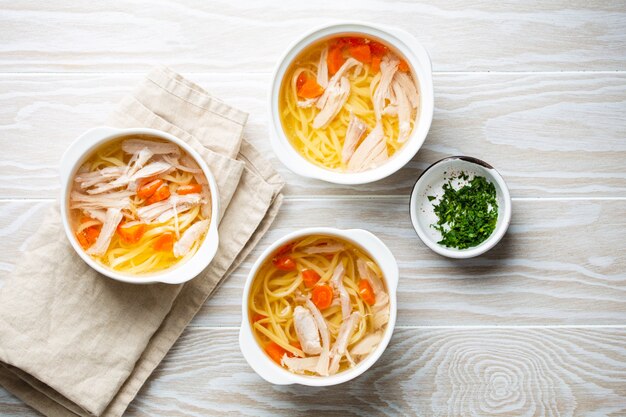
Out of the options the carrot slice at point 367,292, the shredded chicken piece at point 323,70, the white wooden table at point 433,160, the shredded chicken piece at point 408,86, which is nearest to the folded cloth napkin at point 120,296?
the white wooden table at point 433,160

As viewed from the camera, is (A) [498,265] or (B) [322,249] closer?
(B) [322,249]

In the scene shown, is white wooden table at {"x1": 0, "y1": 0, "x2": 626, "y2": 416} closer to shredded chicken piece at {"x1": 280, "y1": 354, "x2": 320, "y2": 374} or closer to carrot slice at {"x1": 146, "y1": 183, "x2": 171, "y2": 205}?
shredded chicken piece at {"x1": 280, "y1": 354, "x2": 320, "y2": 374}

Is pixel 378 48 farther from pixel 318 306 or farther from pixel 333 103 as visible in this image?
pixel 318 306

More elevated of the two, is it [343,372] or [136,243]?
[136,243]

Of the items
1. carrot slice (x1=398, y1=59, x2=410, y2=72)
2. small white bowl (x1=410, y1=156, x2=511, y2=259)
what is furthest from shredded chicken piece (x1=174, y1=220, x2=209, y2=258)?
carrot slice (x1=398, y1=59, x2=410, y2=72)

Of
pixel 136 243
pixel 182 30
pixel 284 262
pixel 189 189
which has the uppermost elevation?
pixel 182 30

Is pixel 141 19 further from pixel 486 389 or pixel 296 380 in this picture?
pixel 486 389

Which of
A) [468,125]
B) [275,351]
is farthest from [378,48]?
[275,351]
